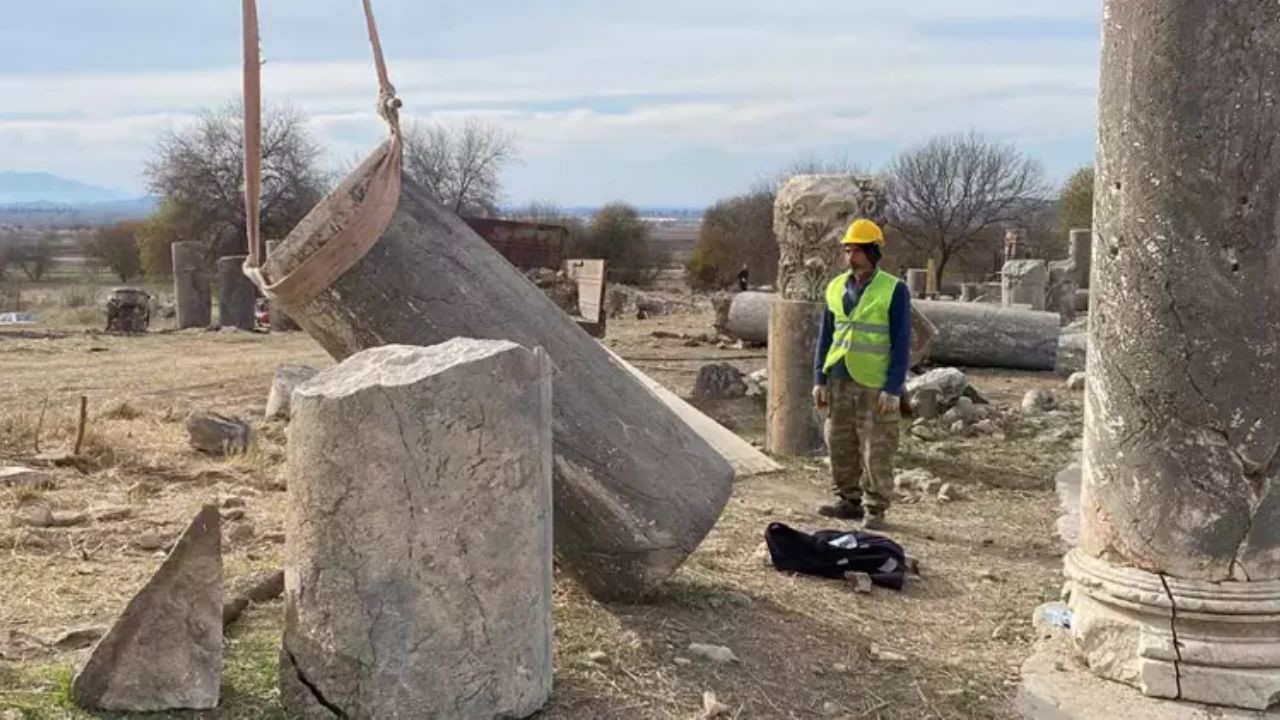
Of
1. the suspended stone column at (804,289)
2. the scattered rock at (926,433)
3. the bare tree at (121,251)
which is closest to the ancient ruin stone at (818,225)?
the suspended stone column at (804,289)

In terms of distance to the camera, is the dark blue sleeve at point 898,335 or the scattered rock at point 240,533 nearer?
the scattered rock at point 240,533

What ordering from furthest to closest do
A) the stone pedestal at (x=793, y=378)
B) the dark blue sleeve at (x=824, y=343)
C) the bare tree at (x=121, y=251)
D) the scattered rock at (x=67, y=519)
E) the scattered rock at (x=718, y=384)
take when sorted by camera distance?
the bare tree at (x=121, y=251) → the scattered rock at (x=718, y=384) → the stone pedestal at (x=793, y=378) → the dark blue sleeve at (x=824, y=343) → the scattered rock at (x=67, y=519)

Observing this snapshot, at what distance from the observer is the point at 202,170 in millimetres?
38031

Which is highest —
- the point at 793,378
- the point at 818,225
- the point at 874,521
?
the point at 818,225

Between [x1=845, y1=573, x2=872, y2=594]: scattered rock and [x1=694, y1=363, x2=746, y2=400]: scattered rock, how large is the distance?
6.06 m

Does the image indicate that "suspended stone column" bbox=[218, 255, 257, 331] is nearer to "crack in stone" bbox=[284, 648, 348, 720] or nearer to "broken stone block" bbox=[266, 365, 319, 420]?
"broken stone block" bbox=[266, 365, 319, 420]

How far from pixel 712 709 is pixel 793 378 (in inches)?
217

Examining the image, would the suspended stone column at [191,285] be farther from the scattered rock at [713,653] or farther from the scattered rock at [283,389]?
the scattered rock at [713,653]

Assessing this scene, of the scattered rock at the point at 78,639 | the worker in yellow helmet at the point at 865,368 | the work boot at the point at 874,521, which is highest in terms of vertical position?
the worker in yellow helmet at the point at 865,368

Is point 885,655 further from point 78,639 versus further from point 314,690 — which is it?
point 78,639

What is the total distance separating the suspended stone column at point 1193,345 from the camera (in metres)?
4.16

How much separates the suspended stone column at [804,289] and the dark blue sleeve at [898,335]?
2285 mm

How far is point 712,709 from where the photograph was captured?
12.9 feet

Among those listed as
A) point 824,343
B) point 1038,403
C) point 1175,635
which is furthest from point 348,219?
point 1038,403
